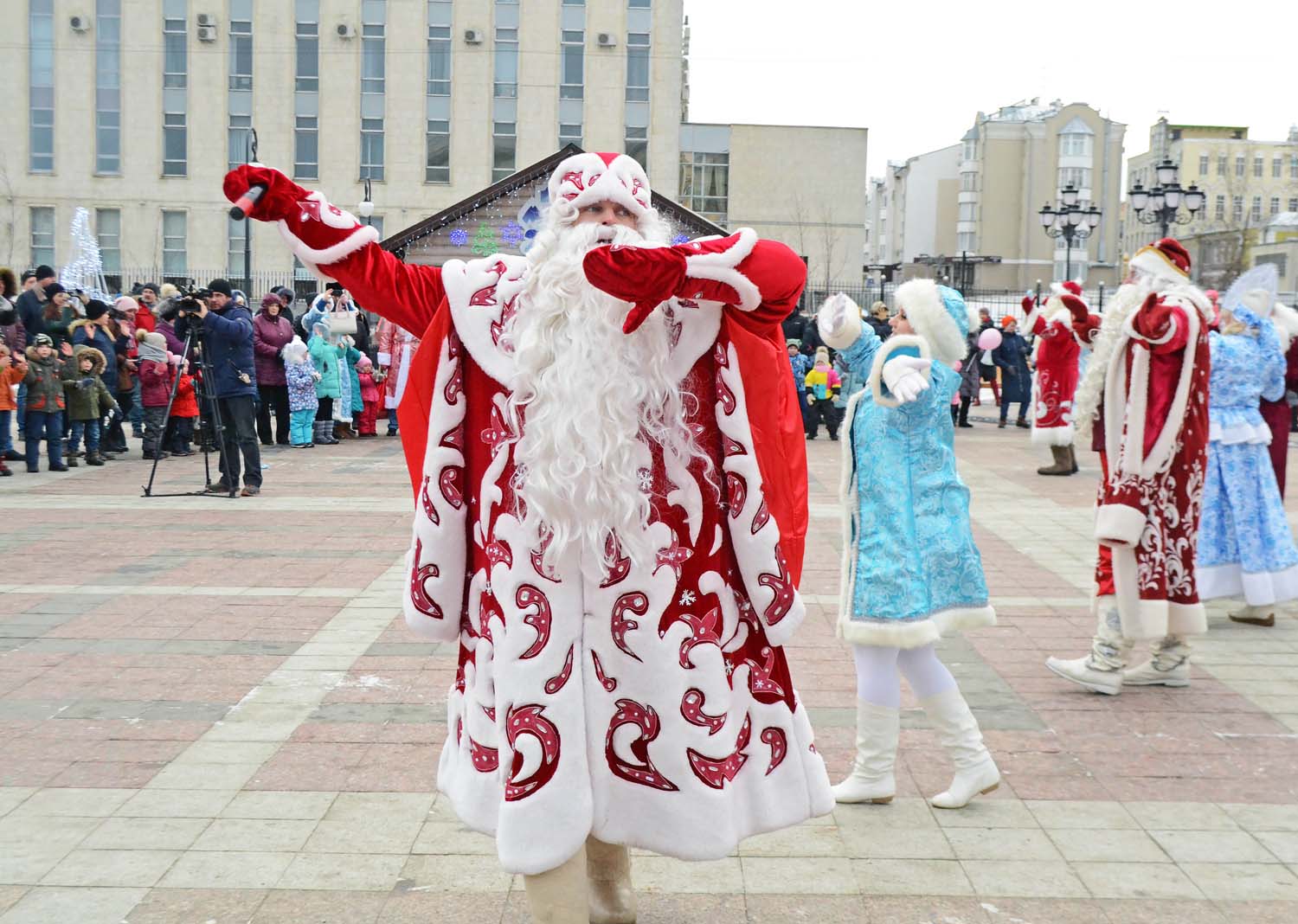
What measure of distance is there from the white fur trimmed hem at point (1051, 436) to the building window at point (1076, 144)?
71.6 m

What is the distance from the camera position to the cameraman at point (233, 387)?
11.6 metres

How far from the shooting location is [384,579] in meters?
8.04

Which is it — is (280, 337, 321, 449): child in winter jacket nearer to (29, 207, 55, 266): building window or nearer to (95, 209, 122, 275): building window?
(95, 209, 122, 275): building window

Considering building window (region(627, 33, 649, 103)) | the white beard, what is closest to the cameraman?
the white beard

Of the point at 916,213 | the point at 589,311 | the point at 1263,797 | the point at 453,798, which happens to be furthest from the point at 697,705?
the point at 916,213

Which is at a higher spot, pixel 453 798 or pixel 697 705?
pixel 697 705

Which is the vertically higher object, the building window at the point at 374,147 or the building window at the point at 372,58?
the building window at the point at 372,58

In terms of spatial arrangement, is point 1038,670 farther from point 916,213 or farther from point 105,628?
point 916,213

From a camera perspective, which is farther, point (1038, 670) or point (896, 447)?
point (1038, 670)

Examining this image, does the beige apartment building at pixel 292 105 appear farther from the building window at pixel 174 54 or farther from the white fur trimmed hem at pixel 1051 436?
the white fur trimmed hem at pixel 1051 436

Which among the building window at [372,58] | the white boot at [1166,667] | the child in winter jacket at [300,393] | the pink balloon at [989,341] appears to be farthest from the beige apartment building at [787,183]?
the white boot at [1166,667]

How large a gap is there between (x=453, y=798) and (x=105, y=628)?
4.25 metres

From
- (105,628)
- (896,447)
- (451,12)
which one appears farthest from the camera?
(451,12)

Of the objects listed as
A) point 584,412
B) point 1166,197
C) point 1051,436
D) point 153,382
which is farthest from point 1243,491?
point 1166,197
